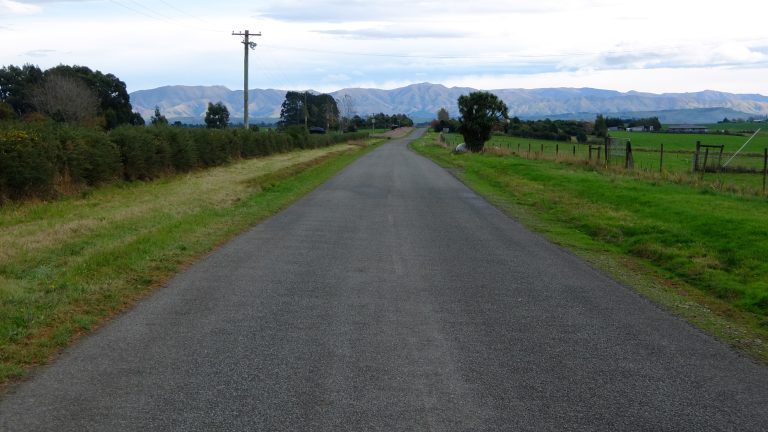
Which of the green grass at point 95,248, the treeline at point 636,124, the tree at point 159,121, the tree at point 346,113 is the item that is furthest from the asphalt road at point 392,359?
the tree at point 346,113

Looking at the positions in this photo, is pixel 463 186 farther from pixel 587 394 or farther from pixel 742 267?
pixel 587 394

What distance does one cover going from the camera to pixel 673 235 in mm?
13648

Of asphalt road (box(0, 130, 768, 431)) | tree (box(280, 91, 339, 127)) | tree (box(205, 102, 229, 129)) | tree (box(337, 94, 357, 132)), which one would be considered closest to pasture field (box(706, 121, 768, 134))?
tree (box(205, 102, 229, 129))

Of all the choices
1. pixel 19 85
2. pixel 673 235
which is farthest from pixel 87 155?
pixel 19 85

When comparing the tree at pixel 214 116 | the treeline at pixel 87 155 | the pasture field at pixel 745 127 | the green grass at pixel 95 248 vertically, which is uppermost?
the pasture field at pixel 745 127

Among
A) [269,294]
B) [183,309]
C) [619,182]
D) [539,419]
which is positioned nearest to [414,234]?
[269,294]

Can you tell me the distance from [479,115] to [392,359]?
4870cm

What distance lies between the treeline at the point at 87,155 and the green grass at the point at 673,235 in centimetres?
1258

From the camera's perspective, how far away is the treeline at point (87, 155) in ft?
58.2

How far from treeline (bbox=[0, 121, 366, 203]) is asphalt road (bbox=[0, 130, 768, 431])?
956 cm

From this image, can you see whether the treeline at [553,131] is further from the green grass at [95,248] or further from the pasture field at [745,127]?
the green grass at [95,248]

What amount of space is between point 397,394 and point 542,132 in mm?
90516

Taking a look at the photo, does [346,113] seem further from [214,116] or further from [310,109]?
[214,116]

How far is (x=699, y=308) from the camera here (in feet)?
28.7
